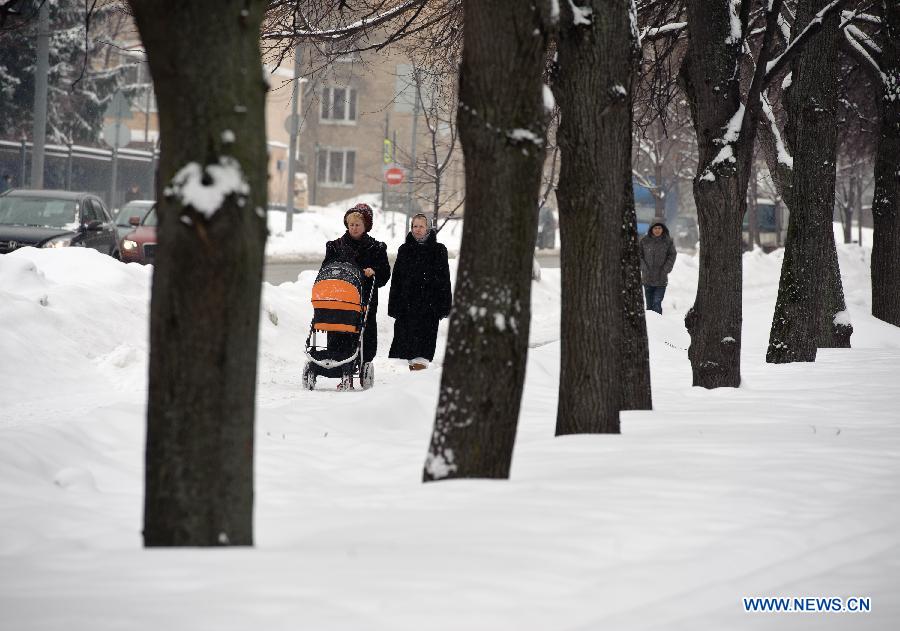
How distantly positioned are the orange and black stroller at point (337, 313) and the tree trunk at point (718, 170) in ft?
10.2

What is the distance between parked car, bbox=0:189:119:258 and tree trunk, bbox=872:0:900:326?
12.1m

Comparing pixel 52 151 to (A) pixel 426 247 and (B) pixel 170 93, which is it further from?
(B) pixel 170 93

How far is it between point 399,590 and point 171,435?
98 cm

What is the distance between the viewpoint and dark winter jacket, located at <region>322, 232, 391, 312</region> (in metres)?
11.9

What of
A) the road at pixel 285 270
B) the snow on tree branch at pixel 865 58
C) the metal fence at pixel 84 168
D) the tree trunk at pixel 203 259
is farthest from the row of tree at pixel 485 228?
the metal fence at pixel 84 168

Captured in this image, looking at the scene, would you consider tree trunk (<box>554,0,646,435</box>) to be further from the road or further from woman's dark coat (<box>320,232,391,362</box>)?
the road

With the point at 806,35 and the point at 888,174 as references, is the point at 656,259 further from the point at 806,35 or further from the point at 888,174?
the point at 806,35

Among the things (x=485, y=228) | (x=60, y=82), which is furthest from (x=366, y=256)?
(x=60, y=82)

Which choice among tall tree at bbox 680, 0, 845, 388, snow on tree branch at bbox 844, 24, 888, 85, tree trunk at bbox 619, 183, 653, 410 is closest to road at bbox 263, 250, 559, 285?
snow on tree branch at bbox 844, 24, 888, 85

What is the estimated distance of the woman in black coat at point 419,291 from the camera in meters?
13.3

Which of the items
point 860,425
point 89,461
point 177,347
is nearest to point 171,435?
point 177,347

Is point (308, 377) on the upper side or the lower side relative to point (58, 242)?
lower

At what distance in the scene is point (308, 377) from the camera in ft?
38.7

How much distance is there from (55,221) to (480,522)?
16961 millimetres
